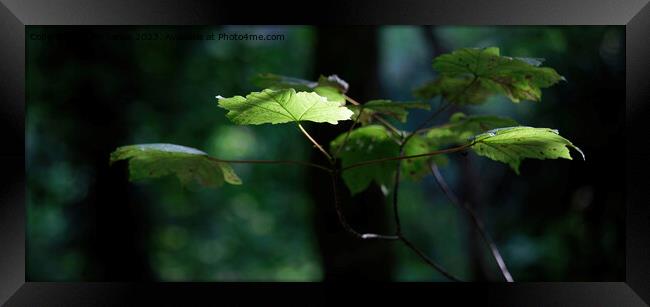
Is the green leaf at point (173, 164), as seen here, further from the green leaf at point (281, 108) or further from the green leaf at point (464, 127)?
the green leaf at point (464, 127)

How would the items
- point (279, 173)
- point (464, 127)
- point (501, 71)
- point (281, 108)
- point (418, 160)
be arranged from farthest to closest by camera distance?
point (279, 173), point (418, 160), point (464, 127), point (501, 71), point (281, 108)

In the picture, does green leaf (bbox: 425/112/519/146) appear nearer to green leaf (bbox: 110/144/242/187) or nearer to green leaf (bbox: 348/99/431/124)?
green leaf (bbox: 348/99/431/124)

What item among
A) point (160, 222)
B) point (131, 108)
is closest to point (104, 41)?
point (131, 108)

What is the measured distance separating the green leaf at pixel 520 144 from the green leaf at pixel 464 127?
0.53 ft

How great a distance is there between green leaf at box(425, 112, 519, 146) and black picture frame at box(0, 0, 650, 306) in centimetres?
20

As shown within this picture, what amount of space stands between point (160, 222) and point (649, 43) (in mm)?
7011

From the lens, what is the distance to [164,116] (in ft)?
18.7

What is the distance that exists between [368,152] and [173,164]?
1.33 feet

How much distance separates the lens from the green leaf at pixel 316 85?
0.99 m

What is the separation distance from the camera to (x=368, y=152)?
112 cm

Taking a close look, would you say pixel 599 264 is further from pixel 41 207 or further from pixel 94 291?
pixel 41 207

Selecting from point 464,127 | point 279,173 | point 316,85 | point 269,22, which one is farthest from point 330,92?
point 279,173

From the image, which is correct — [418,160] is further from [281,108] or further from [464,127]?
[281,108]

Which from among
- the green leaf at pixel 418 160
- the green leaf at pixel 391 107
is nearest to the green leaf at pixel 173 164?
the green leaf at pixel 391 107
